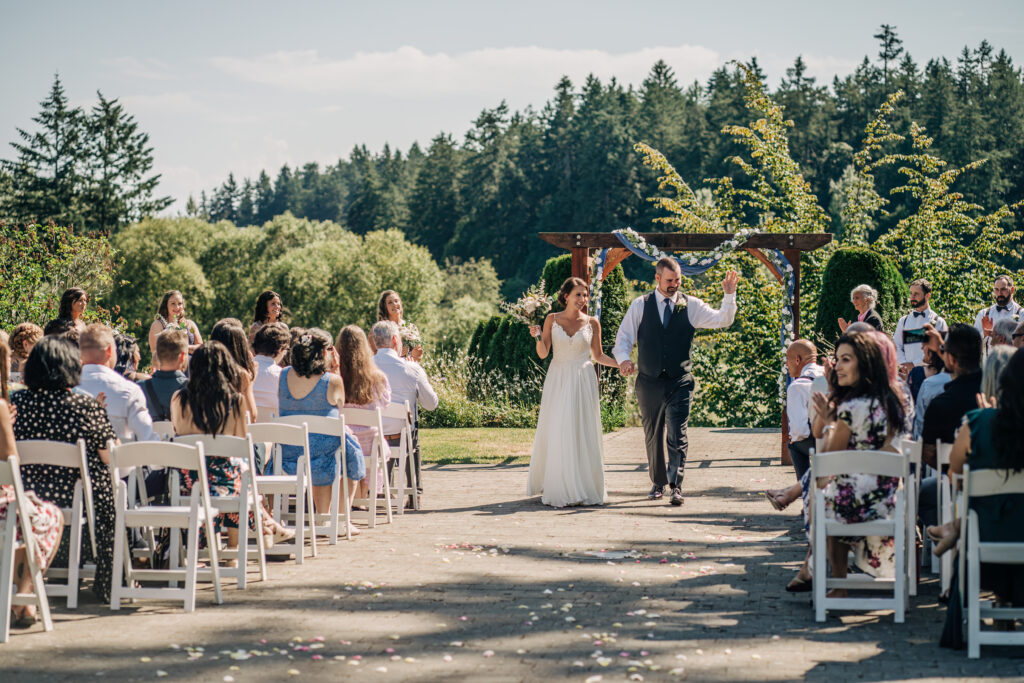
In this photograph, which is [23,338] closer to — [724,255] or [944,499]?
[944,499]

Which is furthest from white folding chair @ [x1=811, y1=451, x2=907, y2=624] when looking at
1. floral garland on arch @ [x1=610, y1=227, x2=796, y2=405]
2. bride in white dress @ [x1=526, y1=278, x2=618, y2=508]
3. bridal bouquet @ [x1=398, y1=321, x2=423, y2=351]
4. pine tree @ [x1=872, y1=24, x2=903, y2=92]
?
pine tree @ [x1=872, y1=24, x2=903, y2=92]

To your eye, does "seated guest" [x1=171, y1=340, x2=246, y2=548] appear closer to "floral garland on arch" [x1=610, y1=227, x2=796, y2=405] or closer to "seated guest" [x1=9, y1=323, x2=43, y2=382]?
"seated guest" [x1=9, y1=323, x2=43, y2=382]

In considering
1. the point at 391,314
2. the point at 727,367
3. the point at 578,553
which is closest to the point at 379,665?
the point at 578,553

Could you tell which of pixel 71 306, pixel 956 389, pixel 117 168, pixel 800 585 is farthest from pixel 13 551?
pixel 117 168

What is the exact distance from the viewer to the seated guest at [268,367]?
8953mm

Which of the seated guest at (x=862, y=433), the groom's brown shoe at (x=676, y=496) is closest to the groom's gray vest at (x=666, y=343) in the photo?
the groom's brown shoe at (x=676, y=496)

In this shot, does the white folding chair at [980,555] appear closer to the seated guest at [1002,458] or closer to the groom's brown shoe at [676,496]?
the seated guest at [1002,458]

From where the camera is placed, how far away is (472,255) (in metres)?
81.6

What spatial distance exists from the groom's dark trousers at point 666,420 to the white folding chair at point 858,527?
13.7ft

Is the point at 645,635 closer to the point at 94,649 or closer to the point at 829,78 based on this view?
the point at 94,649

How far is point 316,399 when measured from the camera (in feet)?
28.1

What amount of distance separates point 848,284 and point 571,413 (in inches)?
382

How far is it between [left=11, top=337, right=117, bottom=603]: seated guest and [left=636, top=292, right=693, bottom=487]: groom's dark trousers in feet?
18.0

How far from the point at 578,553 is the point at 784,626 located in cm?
Answer: 224
